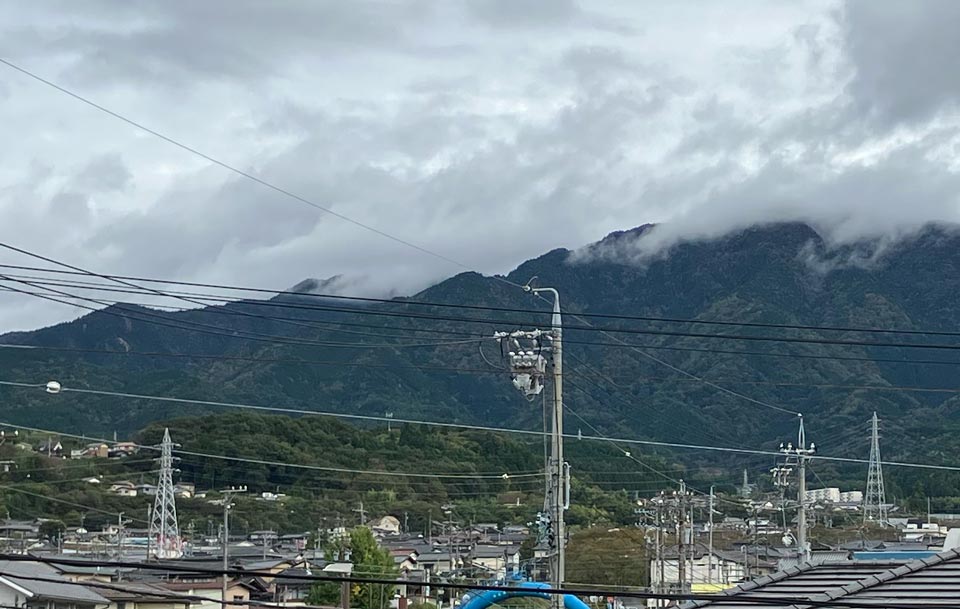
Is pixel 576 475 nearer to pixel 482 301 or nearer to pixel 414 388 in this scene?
pixel 414 388

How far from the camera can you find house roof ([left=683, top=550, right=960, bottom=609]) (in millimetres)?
13219

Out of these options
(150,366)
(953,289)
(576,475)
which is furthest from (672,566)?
(953,289)

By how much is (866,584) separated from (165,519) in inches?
1941

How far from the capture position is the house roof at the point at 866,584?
Answer: 43.4ft

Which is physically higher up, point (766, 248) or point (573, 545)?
point (766, 248)

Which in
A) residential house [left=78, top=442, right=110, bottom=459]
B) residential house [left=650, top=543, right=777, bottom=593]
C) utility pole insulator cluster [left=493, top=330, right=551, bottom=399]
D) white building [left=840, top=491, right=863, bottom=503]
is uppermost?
utility pole insulator cluster [left=493, top=330, right=551, bottom=399]

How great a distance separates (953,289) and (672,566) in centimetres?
11239

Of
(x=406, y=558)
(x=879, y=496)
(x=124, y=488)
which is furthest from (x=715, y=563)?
(x=124, y=488)

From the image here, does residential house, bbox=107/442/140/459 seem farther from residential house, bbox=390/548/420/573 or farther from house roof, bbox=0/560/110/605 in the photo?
house roof, bbox=0/560/110/605

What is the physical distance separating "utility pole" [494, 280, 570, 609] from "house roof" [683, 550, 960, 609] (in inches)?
298

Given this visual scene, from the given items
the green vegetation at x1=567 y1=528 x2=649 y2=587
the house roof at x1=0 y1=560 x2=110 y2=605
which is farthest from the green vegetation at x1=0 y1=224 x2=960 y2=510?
the house roof at x1=0 y1=560 x2=110 y2=605

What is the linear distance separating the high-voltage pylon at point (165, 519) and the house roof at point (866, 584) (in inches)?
1756

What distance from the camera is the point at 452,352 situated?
134 metres

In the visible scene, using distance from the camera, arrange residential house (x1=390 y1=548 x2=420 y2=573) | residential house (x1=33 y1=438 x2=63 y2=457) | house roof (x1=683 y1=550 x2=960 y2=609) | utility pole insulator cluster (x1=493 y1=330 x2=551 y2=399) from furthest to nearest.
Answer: residential house (x1=33 y1=438 x2=63 y2=457) < residential house (x1=390 y1=548 x2=420 y2=573) < utility pole insulator cluster (x1=493 y1=330 x2=551 y2=399) < house roof (x1=683 y1=550 x2=960 y2=609)
